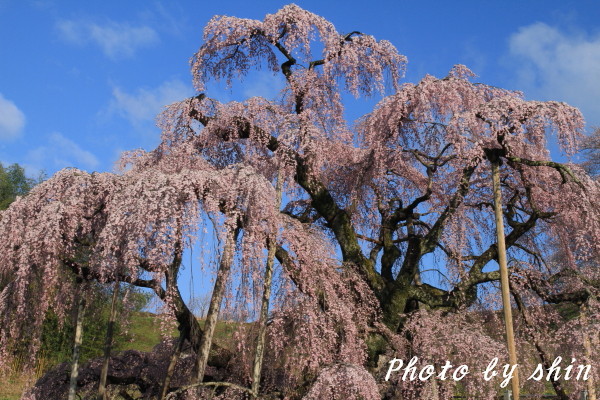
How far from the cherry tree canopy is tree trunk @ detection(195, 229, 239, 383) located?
0.24 metres

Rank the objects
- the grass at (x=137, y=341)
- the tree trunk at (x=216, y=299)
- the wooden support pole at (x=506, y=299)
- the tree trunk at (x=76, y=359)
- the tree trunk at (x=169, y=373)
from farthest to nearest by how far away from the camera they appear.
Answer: the grass at (x=137, y=341), the tree trunk at (x=76, y=359), the tree trunk at (x=169, y=373), the wooden support pole at (x=506, y=299), the tree trunk at (x=216, y=299)

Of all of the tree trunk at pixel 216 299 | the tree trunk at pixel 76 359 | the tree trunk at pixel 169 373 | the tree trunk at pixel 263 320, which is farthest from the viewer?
the tree trunk at pixel 76 359

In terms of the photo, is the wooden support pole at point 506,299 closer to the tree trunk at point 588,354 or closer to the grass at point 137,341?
the tree trunk at point 588,354

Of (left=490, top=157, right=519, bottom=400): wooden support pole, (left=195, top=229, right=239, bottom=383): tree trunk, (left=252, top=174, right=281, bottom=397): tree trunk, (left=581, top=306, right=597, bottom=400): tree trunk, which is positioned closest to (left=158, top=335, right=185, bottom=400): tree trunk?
(left=195, top=229, right=239, bottom=383): tree trunk

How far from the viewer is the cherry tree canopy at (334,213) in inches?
351

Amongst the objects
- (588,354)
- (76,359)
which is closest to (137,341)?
(76,359)

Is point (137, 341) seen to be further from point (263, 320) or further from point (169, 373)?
point (263, 320)

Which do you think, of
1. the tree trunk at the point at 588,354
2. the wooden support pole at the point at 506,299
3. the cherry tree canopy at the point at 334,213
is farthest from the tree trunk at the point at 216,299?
the tree trunk at the point at 588,354

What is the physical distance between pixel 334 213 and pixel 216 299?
14.4 ft

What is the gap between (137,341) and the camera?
2541 cm

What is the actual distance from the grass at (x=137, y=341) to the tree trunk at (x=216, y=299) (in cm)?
31

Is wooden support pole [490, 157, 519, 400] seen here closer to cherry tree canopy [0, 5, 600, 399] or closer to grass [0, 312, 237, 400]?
cherry tree canopy [0, 5, 600, 399]

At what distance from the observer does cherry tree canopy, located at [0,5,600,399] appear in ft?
29.3

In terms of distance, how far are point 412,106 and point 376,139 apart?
112 cm
